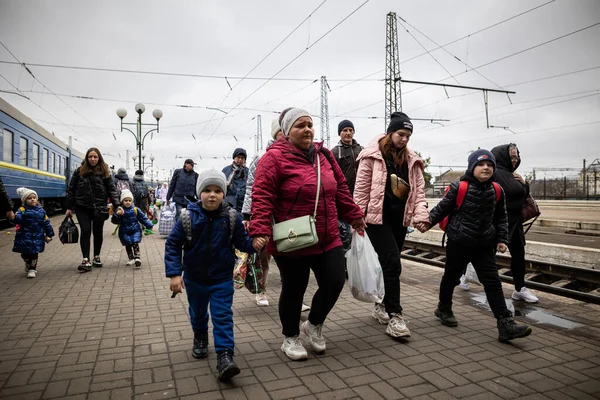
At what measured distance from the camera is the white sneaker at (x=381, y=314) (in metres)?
4.24

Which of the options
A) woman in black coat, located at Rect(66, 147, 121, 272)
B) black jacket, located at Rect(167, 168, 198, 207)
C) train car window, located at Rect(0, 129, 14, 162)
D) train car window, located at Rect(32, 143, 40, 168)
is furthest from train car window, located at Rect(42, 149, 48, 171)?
woman in black coat, located at Rect(66, 147, 121, 272)

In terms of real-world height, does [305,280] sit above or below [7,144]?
below

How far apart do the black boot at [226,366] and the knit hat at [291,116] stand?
5.53 feet

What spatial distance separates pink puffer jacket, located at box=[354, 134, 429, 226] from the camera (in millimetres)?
3955

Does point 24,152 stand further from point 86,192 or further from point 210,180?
point 210,180

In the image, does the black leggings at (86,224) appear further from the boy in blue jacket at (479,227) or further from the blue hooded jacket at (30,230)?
the boy in blue jacket at (479,227)

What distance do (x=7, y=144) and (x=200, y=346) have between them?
1241cm

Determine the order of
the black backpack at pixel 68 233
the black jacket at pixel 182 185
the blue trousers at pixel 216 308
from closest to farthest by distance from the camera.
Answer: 1. the blue trousers at pixel 216 308
2. the black backpack at pixel 68 233
3. the black jacket at pixel 182 185

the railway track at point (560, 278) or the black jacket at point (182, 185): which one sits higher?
the black jacket at point (182, 185)

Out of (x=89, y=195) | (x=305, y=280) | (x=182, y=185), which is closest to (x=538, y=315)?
(x=305, y=280)

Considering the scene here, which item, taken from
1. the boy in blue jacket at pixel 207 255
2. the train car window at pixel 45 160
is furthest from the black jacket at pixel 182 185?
the train car window at pixel 45 160

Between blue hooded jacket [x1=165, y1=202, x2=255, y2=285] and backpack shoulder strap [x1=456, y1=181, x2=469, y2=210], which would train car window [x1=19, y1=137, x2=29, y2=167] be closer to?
blue hooded jacket [x1=165, y1=202, x2=255, y2=285]

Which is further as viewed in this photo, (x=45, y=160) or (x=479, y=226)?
(x=45, y=160)

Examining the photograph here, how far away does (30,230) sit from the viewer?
6.55 metres
